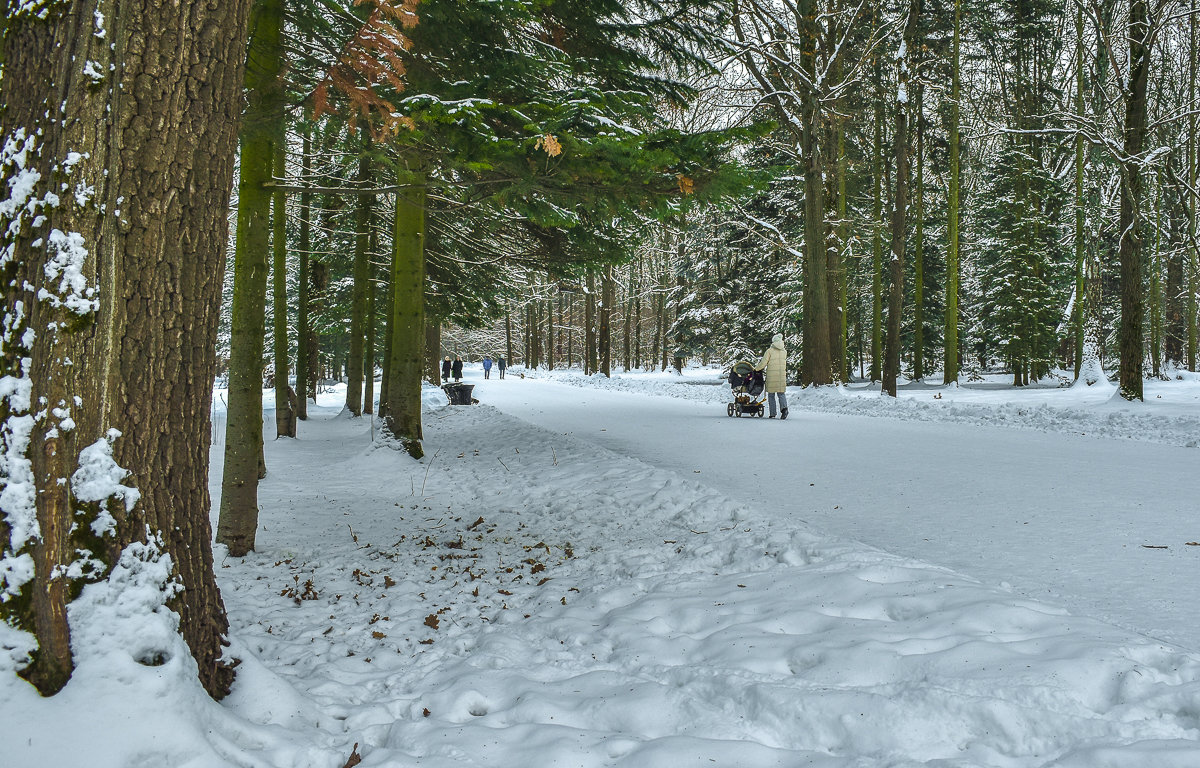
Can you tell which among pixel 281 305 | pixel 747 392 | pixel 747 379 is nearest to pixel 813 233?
pixel 747 379

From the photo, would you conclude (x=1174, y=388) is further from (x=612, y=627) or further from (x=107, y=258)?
(x=107, y=258)

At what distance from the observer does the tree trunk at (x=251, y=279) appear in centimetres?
512

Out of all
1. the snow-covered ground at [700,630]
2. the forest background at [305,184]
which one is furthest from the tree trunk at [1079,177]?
the snow-covered ground at [700,630]

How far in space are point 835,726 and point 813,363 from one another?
1690 centimetres

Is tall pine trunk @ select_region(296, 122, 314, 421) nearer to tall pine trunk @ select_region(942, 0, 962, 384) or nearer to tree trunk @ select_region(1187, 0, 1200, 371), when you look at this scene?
tree trunk @ select_region(1187, 0, 1200, 371)

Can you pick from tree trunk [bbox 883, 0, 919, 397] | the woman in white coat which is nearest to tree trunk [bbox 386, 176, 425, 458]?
the woman in white coat

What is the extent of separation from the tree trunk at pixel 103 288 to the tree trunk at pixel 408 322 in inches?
272

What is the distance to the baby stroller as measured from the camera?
1384 centimetres

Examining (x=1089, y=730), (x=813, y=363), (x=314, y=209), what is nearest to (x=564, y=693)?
(x=1089, y=730)

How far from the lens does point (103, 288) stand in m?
2.16

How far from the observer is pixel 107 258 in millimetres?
2178

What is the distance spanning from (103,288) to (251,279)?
3.55 m

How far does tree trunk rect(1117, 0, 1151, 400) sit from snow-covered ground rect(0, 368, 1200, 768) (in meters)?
7.25

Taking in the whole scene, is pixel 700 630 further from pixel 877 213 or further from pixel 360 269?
pixel 877 213
